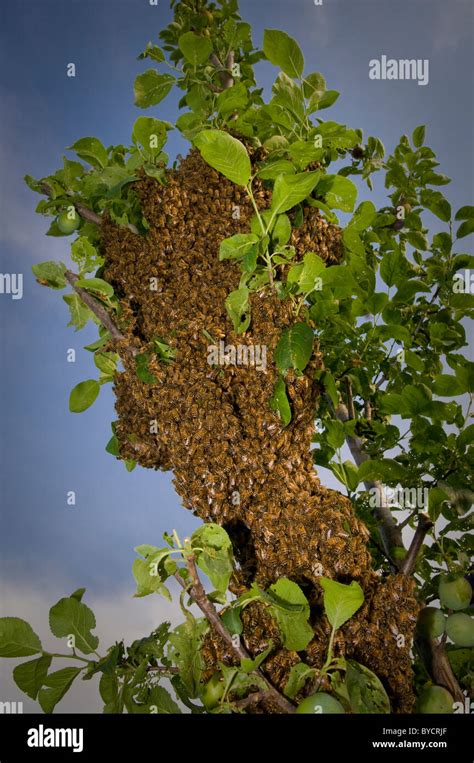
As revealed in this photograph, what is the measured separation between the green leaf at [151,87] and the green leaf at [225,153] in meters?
0.35

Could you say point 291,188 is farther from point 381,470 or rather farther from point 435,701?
point 435,701

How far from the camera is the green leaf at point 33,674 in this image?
1.06 m

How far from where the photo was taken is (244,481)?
99cm

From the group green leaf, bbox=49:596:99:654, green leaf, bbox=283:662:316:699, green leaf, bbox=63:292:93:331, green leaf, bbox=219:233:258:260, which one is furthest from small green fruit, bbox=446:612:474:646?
green leaf, bbox=63:292:93:331

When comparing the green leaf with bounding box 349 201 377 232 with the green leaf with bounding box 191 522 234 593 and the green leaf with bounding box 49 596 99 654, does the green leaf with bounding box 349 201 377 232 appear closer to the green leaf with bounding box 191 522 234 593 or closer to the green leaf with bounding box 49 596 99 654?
the green leaf with bounding box 191 522 234 593

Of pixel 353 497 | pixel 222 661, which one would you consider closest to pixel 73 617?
pixel 222 661

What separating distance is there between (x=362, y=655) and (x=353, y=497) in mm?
735

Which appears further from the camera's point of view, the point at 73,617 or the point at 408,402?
the point at 408,402

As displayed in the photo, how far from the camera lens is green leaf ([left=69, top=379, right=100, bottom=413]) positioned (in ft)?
4.25

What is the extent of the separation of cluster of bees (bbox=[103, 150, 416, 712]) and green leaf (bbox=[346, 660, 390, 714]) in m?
0.06

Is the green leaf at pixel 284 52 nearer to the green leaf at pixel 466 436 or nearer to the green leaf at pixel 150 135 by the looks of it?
the green leaf at pixel 150 135

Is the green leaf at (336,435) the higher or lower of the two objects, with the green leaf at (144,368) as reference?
lower

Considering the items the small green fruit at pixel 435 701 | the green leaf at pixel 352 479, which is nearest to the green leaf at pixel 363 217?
the green leaf at pixel 352 479
